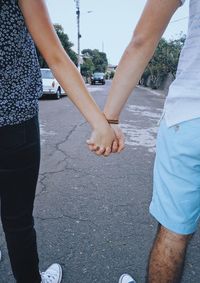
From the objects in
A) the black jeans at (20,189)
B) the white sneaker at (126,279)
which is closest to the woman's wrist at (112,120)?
the black jeans at (20,189)

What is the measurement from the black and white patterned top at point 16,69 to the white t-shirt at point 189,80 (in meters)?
0.58

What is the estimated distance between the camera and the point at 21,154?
5.00ft

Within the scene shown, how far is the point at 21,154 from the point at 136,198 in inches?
83.4

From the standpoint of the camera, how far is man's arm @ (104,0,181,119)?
53.6 inches

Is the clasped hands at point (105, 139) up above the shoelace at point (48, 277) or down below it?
above

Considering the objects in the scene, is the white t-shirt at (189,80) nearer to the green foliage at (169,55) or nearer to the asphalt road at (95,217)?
the asphalt road at (95,217)

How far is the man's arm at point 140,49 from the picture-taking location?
1.36m

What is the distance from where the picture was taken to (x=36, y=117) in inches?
63.0

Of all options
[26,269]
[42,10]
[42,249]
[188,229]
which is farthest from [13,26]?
[42,249]

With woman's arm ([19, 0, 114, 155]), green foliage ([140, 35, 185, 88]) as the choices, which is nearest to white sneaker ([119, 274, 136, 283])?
woman's arm ([19, 0, 114, 155])

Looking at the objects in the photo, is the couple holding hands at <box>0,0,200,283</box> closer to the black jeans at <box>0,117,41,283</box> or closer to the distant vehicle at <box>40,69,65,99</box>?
the black jeans at <box>0,117,41,283</box>

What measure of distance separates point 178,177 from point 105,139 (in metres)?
0.46

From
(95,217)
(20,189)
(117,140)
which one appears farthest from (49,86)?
(20,189)

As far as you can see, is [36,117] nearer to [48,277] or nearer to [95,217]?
[48,277]
